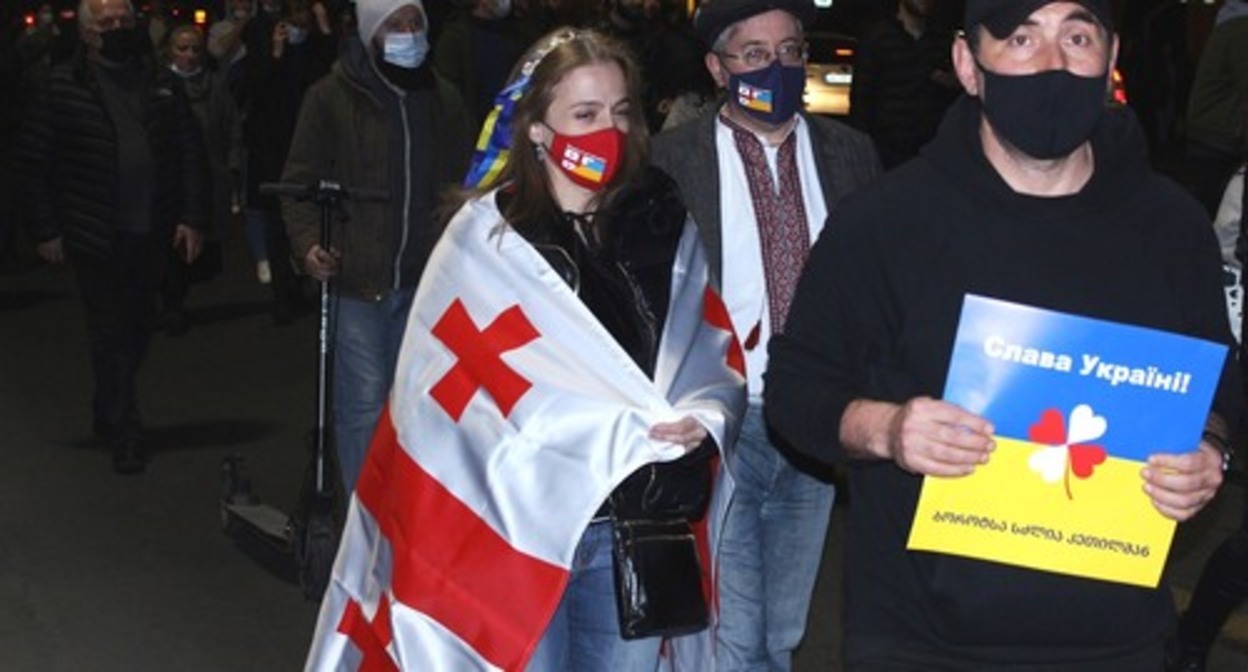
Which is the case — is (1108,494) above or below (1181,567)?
above

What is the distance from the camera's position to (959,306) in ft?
12.2

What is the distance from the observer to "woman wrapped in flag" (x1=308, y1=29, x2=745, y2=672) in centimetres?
502

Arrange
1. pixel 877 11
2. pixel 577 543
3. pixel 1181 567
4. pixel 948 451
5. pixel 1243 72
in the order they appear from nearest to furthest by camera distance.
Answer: pixel 948 451, pixel 577 543, pixel 1181 567, pixel 1243 72, pixel 877 11

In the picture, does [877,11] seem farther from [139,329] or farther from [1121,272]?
[1121,272]

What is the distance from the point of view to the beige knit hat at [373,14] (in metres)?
7.90

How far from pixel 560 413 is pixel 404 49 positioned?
3069 millimetres

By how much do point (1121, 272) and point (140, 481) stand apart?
692 cm

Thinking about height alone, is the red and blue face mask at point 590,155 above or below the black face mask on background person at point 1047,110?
below

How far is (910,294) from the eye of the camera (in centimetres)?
375

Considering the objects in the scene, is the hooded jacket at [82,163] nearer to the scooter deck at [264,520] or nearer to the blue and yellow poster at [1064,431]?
the scooter deck at [264,520]

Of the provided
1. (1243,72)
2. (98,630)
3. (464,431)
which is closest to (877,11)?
(1243,72)

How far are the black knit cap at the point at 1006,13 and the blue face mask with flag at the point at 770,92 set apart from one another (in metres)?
2.16

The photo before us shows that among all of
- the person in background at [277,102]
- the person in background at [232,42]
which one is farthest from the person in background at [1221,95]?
the person in background at [232,42]

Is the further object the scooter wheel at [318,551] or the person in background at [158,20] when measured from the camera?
the person in background at [158,20]
